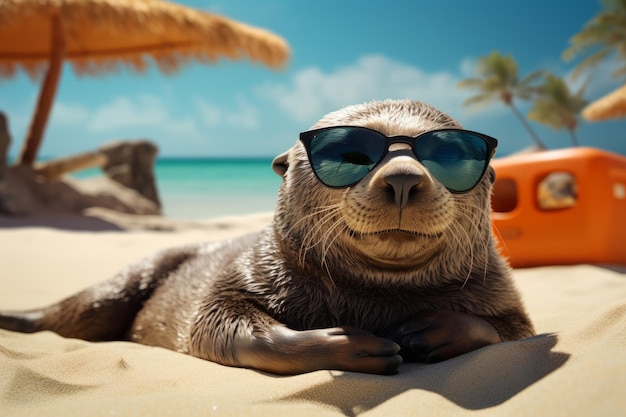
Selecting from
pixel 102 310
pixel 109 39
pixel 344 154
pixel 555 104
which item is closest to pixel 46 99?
pixel 109 39

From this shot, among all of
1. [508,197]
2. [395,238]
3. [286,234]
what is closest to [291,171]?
[286,234]

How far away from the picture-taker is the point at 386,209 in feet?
6.09

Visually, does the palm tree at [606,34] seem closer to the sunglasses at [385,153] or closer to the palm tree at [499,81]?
the palm tree at [499,81]

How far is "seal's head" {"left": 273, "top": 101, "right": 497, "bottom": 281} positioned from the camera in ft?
6.11

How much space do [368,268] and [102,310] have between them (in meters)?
1.61

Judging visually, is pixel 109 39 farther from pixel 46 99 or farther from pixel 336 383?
pixel 336 383

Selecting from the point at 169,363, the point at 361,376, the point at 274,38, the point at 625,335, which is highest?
the point at 274,38

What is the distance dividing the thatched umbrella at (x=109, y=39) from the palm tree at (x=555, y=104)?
104 ft

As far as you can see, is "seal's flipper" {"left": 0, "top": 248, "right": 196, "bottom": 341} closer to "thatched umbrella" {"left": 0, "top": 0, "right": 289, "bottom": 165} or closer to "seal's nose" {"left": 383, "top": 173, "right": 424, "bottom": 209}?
"seal's nose" {"left": 383, "top": 173, "right": 424, "bottom": 209}

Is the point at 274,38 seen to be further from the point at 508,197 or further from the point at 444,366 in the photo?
the point at 444,366

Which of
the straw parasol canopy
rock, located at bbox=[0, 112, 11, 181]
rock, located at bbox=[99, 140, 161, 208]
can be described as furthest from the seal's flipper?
the straw parasol canopy

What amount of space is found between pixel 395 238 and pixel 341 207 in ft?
0.72

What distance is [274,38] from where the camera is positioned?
11492mm

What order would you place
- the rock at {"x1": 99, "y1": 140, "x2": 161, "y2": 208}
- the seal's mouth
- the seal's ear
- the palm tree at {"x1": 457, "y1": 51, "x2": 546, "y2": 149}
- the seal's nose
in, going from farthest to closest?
the palm tree at {"x1": 457, "y1": 51, "x2": 546, "y2": 149}
the rock at {"x1": 99, "y1": 140, "x2": 161, "y2": 208}
the seal's ear
the seal's mouth
the seal's nose
